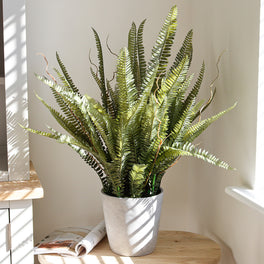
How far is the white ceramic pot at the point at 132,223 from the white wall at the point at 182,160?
1.04 ft

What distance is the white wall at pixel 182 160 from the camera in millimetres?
1551

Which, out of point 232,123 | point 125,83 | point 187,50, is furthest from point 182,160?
point 125,83

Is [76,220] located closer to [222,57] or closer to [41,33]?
[41,33]

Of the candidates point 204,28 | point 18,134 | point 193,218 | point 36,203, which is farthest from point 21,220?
point 204,28

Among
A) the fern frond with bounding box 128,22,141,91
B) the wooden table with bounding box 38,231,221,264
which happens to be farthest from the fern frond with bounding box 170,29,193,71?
the wooden table with bounding box 38,231,221,264

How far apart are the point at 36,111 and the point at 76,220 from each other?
1.72 ft

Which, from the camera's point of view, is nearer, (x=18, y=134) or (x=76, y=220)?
(x=18, y=134)

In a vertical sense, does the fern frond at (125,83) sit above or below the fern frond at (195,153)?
above

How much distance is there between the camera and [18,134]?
55.2 inches

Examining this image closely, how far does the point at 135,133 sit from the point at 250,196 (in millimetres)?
414

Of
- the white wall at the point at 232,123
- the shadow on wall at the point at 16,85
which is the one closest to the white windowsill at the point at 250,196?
the white wall at the point at 232,123

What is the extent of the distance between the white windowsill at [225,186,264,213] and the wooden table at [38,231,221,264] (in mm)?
256

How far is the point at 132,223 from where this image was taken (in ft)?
4.67

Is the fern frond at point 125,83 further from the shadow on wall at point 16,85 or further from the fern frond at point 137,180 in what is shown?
the shadow on wall at point 16,85
